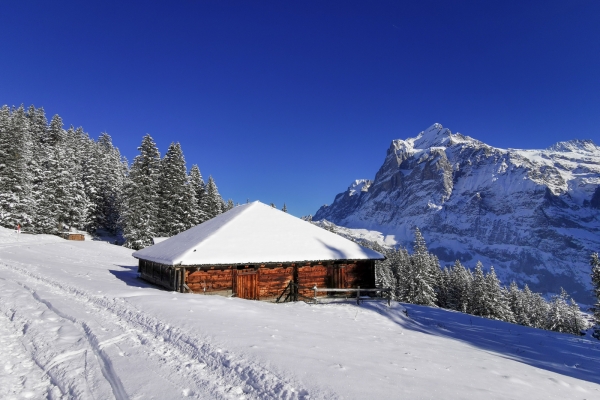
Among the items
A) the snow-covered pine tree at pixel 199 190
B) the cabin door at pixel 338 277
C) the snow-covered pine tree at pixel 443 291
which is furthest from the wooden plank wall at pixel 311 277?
the snow-covered pine tree at pixel 443 291

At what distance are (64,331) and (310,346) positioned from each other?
252 inches

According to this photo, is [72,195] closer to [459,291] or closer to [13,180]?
[13,180]

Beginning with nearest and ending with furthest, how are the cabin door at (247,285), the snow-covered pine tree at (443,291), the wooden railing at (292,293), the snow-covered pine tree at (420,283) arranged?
1. the cabin door at (247,285)
2. the wooden railing at (292,293)
3. the snow-covered pine tree at (420,283)
4. the snow-covered pine tree at (443,291)

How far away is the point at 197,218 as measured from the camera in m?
45.2

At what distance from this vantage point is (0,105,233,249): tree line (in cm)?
3878

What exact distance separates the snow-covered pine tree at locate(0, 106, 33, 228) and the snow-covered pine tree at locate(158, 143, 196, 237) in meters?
15.0

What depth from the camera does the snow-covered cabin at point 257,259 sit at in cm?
1772

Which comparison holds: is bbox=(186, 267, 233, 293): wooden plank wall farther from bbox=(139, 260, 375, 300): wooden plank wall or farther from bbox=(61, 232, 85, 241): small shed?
bbox=(61, 232, 85, 241): small shed

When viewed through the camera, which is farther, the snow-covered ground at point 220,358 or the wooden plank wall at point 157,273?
the wooden plank wall at point 157,273

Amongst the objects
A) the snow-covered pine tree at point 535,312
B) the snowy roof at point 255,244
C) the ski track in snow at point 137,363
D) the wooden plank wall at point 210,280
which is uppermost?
the snowy roof at point 255,244

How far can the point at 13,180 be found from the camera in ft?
127

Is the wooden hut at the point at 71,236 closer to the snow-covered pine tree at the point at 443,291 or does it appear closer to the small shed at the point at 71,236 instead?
the small shed at the point at 71,236

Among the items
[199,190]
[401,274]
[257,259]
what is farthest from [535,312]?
[257,259]

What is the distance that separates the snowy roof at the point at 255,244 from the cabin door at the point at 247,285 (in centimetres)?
119
